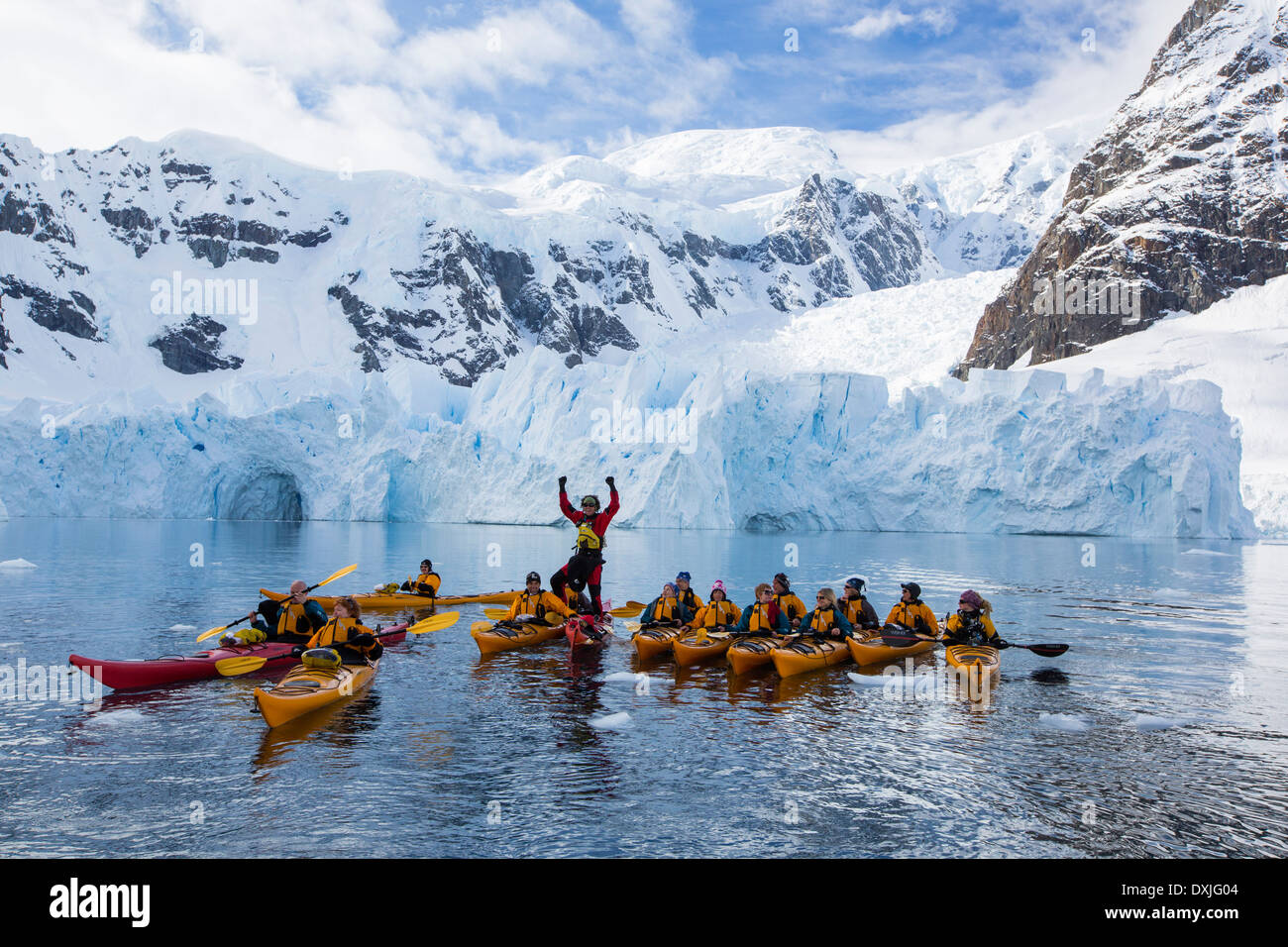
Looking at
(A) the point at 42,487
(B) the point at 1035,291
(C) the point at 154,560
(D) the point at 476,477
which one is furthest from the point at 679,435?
(B) the point at 1035,291

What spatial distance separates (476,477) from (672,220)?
10524 centimetres

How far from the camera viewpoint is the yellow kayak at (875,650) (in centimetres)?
1153

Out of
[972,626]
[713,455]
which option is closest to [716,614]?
[972,626]

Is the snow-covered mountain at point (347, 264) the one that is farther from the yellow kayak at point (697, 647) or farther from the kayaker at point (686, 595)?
the yellow kayak at point (697, 647)

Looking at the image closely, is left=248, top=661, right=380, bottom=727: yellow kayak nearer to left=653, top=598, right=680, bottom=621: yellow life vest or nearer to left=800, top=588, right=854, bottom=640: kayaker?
left=653, top=598, right=680, bottom=621: yellow life vest

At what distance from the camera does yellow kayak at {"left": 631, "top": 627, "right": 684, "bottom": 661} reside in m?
11.8

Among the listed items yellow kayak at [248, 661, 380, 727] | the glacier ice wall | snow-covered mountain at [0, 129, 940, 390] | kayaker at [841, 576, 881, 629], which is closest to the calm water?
yellow kayak at [248, 661, 380, 727]

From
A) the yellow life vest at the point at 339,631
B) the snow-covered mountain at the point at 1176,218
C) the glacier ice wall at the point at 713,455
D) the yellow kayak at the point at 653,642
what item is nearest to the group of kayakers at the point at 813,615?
the yellow kayak at the point at 653,642

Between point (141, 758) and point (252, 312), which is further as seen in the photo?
point (252, 312)

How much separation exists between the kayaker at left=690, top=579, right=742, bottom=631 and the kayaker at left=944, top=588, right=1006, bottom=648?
8.87ft

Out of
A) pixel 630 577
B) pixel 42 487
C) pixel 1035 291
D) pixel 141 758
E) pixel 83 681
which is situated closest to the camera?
pixel 141 758

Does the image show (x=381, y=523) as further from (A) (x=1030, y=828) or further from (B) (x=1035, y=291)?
(B) (x=1035, y=291)

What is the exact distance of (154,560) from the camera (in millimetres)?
24938

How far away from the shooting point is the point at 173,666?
966 centimetres
